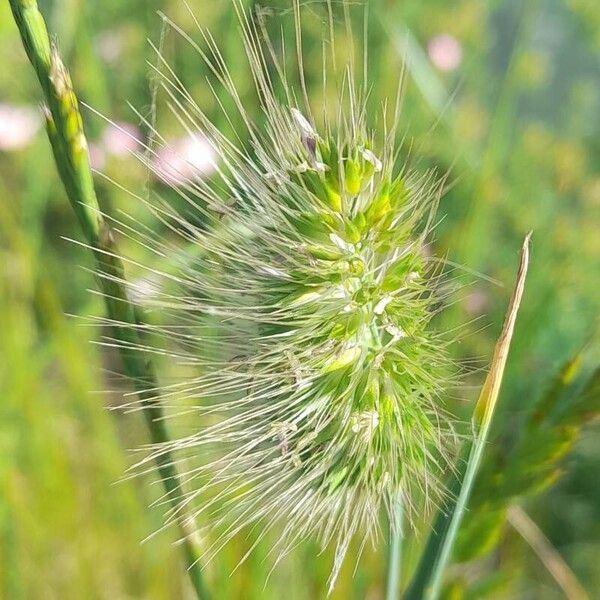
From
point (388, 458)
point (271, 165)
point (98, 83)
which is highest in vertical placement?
point (98, 83)

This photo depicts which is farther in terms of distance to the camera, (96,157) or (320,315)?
(96,157)

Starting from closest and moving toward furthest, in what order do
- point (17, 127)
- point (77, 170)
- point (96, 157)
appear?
1. point (77, 170)
2. point (96, 157)
3. point (17, 127)

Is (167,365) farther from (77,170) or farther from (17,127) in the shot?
(77,170)

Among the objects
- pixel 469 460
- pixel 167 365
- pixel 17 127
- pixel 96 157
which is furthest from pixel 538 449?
pixel 17 127

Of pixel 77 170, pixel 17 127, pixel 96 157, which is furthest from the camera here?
pixel 17 127

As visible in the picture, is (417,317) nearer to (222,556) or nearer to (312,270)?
(312,270)

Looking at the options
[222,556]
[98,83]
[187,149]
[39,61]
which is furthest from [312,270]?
[187,149]

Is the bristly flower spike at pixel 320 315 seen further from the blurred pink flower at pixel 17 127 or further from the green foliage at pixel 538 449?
the blurred pink flower at pixel 17 127
